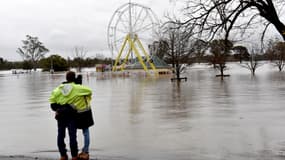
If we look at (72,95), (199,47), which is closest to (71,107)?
(72,95)

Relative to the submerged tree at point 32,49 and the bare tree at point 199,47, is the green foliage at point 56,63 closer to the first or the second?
the submerged tree at point 32,49

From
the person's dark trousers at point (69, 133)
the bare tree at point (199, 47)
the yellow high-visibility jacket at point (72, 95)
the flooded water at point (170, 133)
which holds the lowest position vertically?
the flooded water at point (170, 133)

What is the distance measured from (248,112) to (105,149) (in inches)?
228

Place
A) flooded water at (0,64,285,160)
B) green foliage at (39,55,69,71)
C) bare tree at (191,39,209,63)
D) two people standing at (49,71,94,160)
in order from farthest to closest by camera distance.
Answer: green foliage at (39,55,69,71)
bare tree at (191,39,209,63)
flooded water at (0,64,285,160)
two people standing at (49,71,94,160)

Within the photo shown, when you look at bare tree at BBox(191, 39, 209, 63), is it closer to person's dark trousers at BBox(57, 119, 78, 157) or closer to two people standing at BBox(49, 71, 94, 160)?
two people standing at BBox(49, 71, 94, 160)

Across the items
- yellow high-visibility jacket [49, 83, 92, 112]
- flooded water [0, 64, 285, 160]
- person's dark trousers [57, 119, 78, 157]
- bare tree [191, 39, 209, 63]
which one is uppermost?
bare tree [191, 39, 209, 63]

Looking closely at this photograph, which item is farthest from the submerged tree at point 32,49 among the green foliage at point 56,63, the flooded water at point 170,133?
the flooded water at point 170,133

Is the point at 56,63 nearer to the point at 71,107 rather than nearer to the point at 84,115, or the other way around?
the point at 84,115

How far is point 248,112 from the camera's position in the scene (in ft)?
36.0

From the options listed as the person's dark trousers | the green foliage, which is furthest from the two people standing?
the green foliage

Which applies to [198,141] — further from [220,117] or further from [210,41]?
[220,117]

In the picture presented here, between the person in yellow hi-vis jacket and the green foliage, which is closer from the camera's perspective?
the person in yellow hi-vis jacket

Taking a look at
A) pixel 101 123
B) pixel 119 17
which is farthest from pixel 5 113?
pixel 119 17

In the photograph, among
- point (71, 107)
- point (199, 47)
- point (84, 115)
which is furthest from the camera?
point (199, 47)
